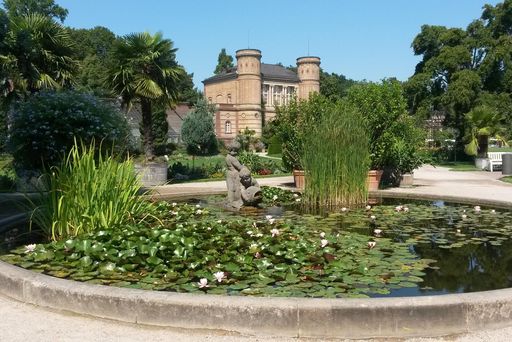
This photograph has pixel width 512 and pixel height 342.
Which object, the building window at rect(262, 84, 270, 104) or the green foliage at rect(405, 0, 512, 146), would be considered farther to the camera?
the building window at rect(262, 84, 270, 104)

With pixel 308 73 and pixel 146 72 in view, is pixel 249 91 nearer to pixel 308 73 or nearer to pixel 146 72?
pixel 308 73

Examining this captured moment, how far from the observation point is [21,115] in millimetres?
11516

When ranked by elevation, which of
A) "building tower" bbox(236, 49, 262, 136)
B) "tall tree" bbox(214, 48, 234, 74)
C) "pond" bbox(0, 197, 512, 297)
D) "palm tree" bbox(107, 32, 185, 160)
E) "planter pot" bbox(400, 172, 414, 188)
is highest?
"tall tree" bbox(214, 48, 234, 74)

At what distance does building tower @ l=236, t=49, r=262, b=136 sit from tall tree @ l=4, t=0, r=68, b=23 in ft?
70.5

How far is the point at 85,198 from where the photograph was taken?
5.48 metres

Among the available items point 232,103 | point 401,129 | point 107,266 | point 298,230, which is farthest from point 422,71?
point 232,103

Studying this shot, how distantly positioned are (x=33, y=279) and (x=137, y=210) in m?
2.48

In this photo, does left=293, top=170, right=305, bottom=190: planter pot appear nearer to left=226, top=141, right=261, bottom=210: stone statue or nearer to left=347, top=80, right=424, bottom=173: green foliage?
left=347, top=80, right=424, bottom=173: green foliage

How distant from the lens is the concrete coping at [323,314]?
10.3 ft

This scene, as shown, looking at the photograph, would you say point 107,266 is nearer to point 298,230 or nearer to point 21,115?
point 298,230

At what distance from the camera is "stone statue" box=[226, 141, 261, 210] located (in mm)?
8688

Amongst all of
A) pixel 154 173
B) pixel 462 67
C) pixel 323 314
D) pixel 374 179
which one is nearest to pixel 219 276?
pixel 323 314

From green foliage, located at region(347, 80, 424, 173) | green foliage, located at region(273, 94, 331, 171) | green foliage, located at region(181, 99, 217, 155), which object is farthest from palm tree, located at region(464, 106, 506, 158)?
green foliage, located at region(181, 99, 217, 155)

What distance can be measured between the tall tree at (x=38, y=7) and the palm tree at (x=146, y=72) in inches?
1553
